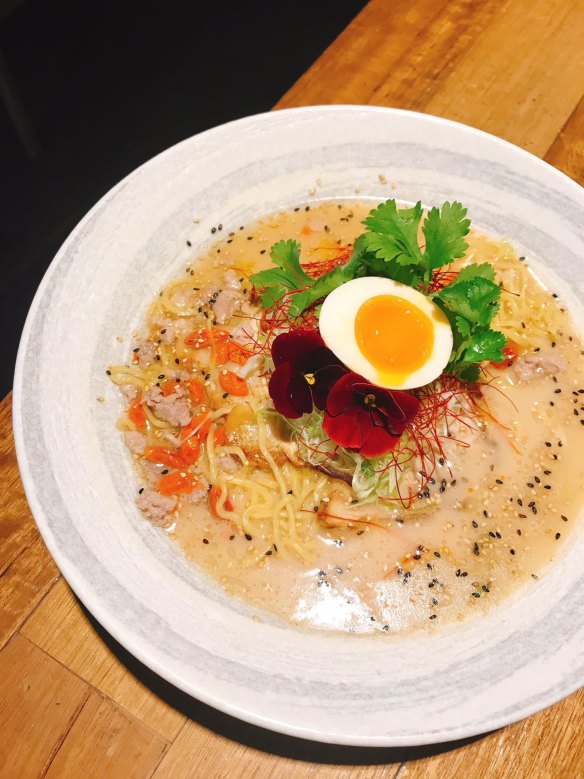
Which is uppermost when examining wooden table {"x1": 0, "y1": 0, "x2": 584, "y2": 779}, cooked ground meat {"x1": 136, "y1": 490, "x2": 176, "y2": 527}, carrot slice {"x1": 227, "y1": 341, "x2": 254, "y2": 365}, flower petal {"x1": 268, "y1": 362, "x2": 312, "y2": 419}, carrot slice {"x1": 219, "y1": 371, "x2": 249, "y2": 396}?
flower petal {"x1": 268, "y1": 362, "x2": 312, "y2": 419}

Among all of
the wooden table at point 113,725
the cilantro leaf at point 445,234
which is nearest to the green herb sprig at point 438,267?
the cilantro leaf at point 445,234

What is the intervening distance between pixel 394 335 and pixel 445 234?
1.28 ft

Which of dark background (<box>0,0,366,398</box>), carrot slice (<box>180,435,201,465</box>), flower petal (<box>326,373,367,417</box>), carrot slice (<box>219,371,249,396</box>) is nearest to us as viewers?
flower petal (<box>326,373,367,417</box>)

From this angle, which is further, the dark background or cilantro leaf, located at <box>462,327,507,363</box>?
the dark background

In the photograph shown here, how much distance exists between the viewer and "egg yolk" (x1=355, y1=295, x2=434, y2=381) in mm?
2123

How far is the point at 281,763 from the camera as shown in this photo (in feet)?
5.92

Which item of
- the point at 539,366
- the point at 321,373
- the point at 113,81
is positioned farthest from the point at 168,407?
the point at 113,81

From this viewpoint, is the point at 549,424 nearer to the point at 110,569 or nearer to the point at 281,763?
the point at 281,763

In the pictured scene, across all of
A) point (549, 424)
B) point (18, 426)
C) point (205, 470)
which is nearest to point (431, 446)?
point (549, 424)

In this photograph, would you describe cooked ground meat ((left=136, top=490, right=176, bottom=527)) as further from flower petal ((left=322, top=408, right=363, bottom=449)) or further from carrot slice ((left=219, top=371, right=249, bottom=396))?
flower petal ((left=322, top=408, right=363, bottom=449))

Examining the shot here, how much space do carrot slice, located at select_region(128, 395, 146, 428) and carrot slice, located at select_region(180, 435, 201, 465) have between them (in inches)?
6.6

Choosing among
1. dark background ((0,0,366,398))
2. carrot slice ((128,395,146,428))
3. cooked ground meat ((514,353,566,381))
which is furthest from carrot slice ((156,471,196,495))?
dark background ((0,0,366,398))

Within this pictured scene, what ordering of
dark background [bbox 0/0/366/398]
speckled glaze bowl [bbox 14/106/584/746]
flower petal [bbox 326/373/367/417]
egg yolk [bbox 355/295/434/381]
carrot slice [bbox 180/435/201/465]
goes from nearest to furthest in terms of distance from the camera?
1. speckled glaze bowl [bbox 14/106/584/746]
2. flower petal [bbox 326/373/367/417]
3. egg yolk [bbox 355/295/434/381]
4. carrot slice [bbox 180/435/201/465]
5. dark background [bbox 0/0/366/398]

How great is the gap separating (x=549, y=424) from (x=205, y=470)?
1.32 meters
